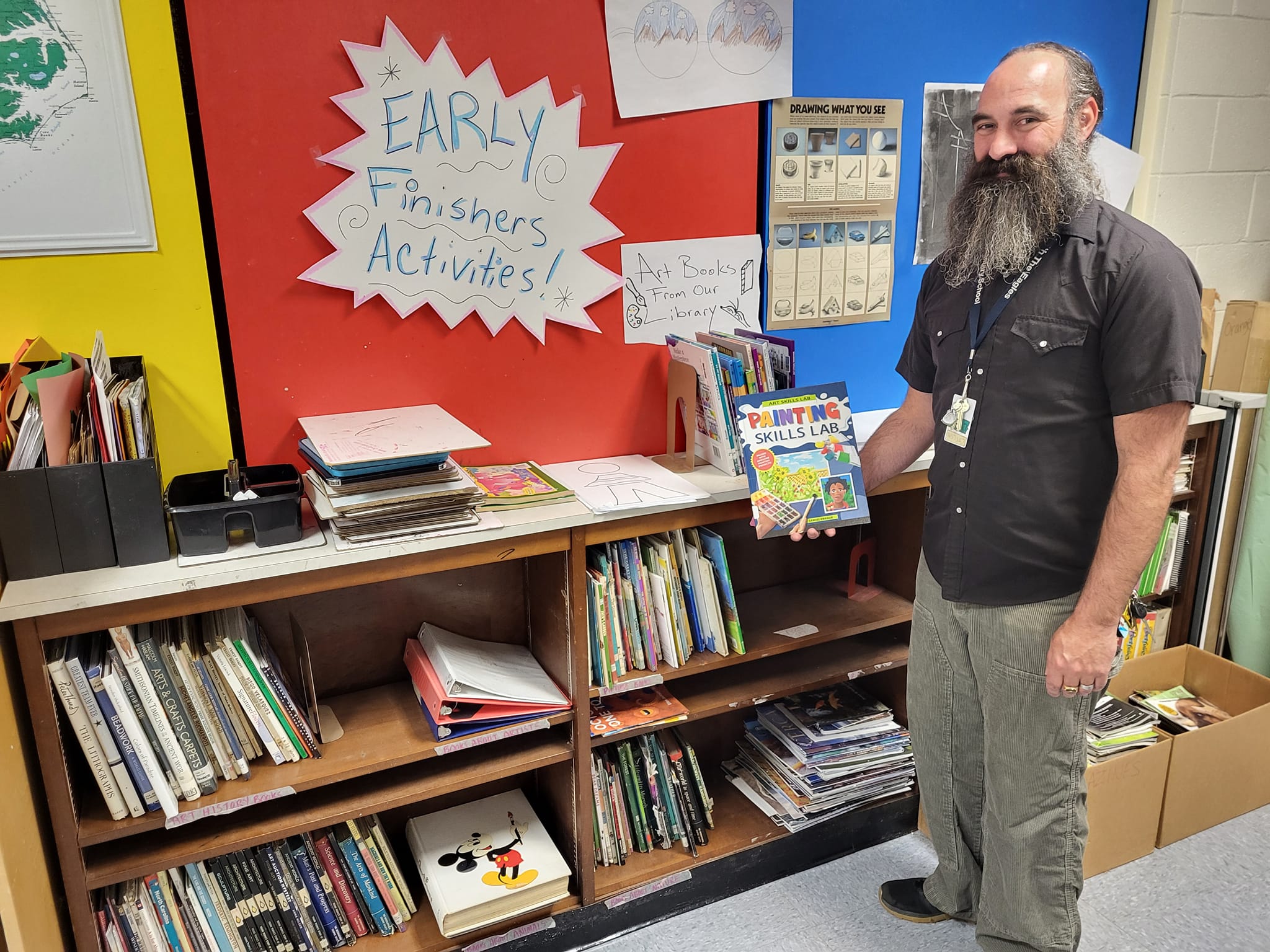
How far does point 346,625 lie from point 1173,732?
210cm

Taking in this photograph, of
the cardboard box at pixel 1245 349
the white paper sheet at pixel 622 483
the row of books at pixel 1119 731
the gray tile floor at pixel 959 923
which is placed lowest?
the gray tile floor at pixel 959 923

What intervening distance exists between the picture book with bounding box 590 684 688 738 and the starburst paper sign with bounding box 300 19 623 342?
2.77 feet

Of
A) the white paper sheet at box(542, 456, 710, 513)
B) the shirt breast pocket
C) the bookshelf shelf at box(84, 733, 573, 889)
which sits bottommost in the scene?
the bookshelf shelf at box(84, 733, 573, 889)

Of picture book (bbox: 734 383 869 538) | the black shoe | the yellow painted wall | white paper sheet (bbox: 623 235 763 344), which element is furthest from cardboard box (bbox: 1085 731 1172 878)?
the yellow painted wall

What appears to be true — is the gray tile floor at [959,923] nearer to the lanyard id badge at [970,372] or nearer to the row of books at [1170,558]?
the row of books at [1170,558]

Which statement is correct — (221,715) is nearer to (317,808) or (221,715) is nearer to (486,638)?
(317,808)

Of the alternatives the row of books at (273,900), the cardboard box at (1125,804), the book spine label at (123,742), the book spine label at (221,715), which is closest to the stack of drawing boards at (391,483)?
the book spine label at (221,715)

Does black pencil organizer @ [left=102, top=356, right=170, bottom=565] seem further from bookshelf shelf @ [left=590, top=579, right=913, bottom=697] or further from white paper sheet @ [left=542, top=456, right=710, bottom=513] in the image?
bookshelf shelf @ [left=590, top=579, right=913, bottom=697]

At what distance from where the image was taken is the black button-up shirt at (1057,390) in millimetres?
1496

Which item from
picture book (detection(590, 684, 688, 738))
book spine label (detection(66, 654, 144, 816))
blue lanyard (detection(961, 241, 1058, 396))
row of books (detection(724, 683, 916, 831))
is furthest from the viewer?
row of books (detection(724, 683, 916, 831))

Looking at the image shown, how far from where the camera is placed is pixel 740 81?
2.09 m

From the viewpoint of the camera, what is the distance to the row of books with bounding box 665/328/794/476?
1.95 meters

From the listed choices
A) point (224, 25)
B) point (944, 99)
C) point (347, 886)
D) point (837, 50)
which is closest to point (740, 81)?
point (837, 50)

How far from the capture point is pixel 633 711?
6.78ft
